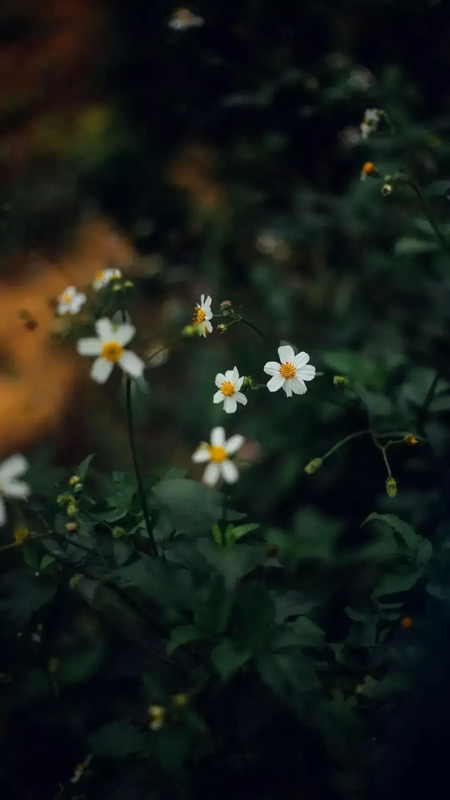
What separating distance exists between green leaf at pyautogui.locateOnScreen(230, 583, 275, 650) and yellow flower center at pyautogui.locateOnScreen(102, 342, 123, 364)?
0.29m

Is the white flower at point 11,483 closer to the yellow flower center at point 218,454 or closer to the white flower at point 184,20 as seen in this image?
the yellow flower center at point 218,454

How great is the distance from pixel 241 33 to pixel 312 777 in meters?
1.82

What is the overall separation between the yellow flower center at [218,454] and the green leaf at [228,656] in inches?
7.9

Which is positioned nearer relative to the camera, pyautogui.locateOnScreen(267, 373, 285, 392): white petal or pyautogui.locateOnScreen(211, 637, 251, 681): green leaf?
pyautogui.locateOnScreen(211, 637, 251, 681): green leaf

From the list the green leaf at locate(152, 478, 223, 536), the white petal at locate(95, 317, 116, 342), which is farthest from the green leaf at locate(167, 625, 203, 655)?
the white petal at locate(95, 317, 116, 342)

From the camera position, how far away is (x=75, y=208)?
7.40 feet

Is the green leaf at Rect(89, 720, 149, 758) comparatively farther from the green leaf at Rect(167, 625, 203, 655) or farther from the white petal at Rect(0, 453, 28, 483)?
the white petal at Rect(0, 453, 28, 483)

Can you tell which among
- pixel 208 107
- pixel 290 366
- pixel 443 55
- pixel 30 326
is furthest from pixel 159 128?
pixel 290 366

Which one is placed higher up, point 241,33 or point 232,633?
point 241,33

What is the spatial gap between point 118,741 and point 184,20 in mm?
1793

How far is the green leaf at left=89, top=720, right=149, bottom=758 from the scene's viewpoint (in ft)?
2.61

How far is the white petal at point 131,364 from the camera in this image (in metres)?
0.72

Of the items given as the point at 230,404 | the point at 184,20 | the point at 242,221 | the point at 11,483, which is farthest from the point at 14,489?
the point at 184,20

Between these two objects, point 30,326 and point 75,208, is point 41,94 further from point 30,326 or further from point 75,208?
point 30,326
